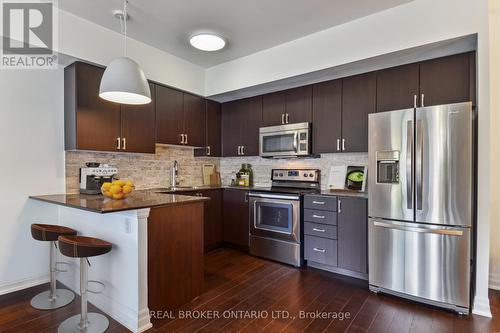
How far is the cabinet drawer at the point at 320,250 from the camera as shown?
3.10 meters

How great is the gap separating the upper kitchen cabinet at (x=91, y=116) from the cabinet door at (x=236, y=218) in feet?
5.06

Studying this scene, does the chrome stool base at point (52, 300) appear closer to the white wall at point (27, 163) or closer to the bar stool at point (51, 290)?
the bar stool at point (51, 290)

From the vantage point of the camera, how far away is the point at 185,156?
14.5ft

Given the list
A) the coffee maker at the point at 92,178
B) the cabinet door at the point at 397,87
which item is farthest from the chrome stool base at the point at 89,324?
the cabinet door at the point at 397,87

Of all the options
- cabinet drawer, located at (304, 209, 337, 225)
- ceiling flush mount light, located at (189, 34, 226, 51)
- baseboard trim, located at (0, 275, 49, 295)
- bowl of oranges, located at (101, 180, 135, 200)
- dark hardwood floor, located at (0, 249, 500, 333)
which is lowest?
dark hardwood floor, located at (0, 249, 500, 333)

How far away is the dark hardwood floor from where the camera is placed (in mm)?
2107

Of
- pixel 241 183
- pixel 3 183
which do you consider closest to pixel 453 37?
pixel 241 183

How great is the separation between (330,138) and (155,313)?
2.71 metres

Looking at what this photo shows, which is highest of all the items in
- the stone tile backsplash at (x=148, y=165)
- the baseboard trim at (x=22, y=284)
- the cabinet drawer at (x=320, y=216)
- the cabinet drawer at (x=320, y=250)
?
the stone tile backsplash at (x=148, y=165)

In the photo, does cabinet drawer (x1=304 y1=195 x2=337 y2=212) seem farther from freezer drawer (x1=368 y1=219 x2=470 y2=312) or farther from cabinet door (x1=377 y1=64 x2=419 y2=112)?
cabinet door (x1=377 y1=64 x2=419 y2=112)

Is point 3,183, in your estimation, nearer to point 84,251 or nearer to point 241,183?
point 84,251

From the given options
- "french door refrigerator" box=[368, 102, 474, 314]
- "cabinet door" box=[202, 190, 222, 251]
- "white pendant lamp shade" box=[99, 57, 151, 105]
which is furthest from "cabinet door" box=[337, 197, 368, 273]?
"white pendant lamp shade" box=[99, 57, 151, 105]

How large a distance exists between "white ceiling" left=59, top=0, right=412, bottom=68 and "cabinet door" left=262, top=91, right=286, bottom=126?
29.8 inches

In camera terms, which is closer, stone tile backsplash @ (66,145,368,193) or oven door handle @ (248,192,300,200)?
stone tile backsplash @ (66,145,368,193)
